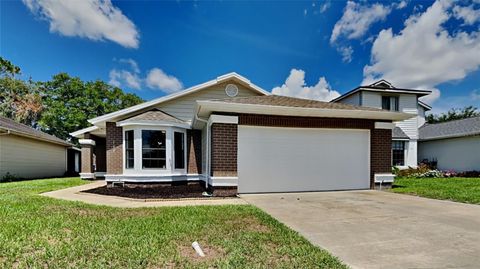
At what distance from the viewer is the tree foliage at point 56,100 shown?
2898 cm

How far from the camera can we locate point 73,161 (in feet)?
83.4

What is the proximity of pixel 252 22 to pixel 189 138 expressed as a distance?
22.5 feet

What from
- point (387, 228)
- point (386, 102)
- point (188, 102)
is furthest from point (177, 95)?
point (386, 102)

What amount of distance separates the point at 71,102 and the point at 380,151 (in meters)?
38.0

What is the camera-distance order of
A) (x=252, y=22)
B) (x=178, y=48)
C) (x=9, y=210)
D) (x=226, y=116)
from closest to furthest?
(x=9, y=210)
(x=226, y=116)
(x=252, y=22)
(x=178, y=48)

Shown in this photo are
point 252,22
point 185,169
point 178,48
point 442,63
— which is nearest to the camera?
point 185,169

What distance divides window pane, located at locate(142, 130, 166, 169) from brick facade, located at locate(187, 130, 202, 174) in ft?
3.77

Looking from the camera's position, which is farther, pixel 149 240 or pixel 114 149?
pixel 114 149

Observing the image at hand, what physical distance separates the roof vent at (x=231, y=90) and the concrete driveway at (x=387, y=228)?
6.18 metres

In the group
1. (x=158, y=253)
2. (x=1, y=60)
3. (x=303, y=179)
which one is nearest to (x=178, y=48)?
(x=303, y=179)

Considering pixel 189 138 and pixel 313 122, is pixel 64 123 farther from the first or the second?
pixel 313 122

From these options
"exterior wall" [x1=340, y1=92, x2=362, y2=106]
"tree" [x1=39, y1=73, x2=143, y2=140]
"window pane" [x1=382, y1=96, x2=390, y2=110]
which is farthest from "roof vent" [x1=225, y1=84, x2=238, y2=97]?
"tree" [x1=39, y1=73, x2=143, y2=140]

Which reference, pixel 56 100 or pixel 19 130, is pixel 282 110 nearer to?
pixel 19 130

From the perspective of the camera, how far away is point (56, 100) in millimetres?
33875
